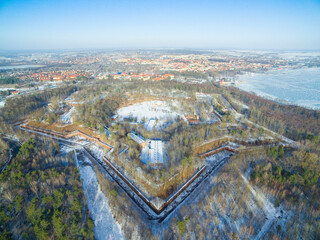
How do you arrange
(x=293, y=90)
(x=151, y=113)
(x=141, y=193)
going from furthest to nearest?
1. (x=293, y=90)
2. (x=151, y=113)
3. (x=141, y=193)

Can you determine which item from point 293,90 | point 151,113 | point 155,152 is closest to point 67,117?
point 151,113

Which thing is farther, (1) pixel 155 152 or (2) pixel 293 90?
(2) pixel 293 90

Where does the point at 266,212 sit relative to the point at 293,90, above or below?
below

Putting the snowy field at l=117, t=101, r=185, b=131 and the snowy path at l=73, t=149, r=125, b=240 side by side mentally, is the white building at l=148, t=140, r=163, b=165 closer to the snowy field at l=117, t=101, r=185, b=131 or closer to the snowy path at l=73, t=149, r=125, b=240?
the snowy field at l=117, t=101, r=185, b=131

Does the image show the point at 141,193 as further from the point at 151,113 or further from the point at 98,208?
the point at 151,113

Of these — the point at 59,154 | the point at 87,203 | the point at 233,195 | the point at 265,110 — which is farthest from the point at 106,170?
the point at 265,110

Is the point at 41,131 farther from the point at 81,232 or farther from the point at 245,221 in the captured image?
the point at 245,221

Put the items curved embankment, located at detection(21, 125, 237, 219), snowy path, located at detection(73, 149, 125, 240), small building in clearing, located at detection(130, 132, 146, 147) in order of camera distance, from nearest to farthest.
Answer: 1. snowy path, located at detection(73, 149, 125, 240)
2. curved embankment, located at detection(21, 125, 237, 219)
3. small building in clearing, located at detection(130, 132, 146, 147)

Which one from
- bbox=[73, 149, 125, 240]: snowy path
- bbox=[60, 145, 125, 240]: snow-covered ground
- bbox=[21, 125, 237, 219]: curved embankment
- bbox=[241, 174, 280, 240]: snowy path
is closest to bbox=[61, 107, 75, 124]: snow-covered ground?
bbox=[21, 125, 237, 219]: curved embankment
